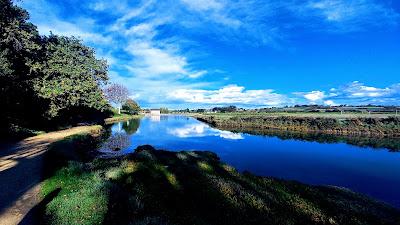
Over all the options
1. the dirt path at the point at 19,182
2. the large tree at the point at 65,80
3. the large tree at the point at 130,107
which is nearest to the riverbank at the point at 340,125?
the large tree at the point at 65,80

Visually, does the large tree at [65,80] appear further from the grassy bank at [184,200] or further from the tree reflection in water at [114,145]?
the grassy bank at [184,200]

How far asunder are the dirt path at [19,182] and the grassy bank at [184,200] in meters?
0.70

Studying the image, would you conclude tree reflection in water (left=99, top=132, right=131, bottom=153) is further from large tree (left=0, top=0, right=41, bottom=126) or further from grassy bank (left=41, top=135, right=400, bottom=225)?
grassy bank (left=41, top=135, right=400, bottom=225)

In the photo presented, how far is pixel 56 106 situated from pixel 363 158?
1544 inches

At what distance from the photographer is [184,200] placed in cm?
1303

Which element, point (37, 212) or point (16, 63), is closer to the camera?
point (37, 212)

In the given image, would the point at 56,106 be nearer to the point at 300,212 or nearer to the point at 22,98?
the point at 22,98

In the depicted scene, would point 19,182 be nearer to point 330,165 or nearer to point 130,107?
point 330,165

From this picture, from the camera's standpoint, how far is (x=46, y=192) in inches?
564

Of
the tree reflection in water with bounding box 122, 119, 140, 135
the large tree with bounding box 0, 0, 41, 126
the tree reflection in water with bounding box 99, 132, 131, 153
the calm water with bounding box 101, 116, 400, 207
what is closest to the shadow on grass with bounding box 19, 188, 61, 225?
the calm water with bounding box 101, 116, 400, 207

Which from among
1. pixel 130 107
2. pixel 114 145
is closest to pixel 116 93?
pixel 130 107

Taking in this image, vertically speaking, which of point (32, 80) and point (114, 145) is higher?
point (32, 80)

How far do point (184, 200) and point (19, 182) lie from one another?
922 cm

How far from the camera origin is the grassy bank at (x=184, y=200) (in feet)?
36.4
